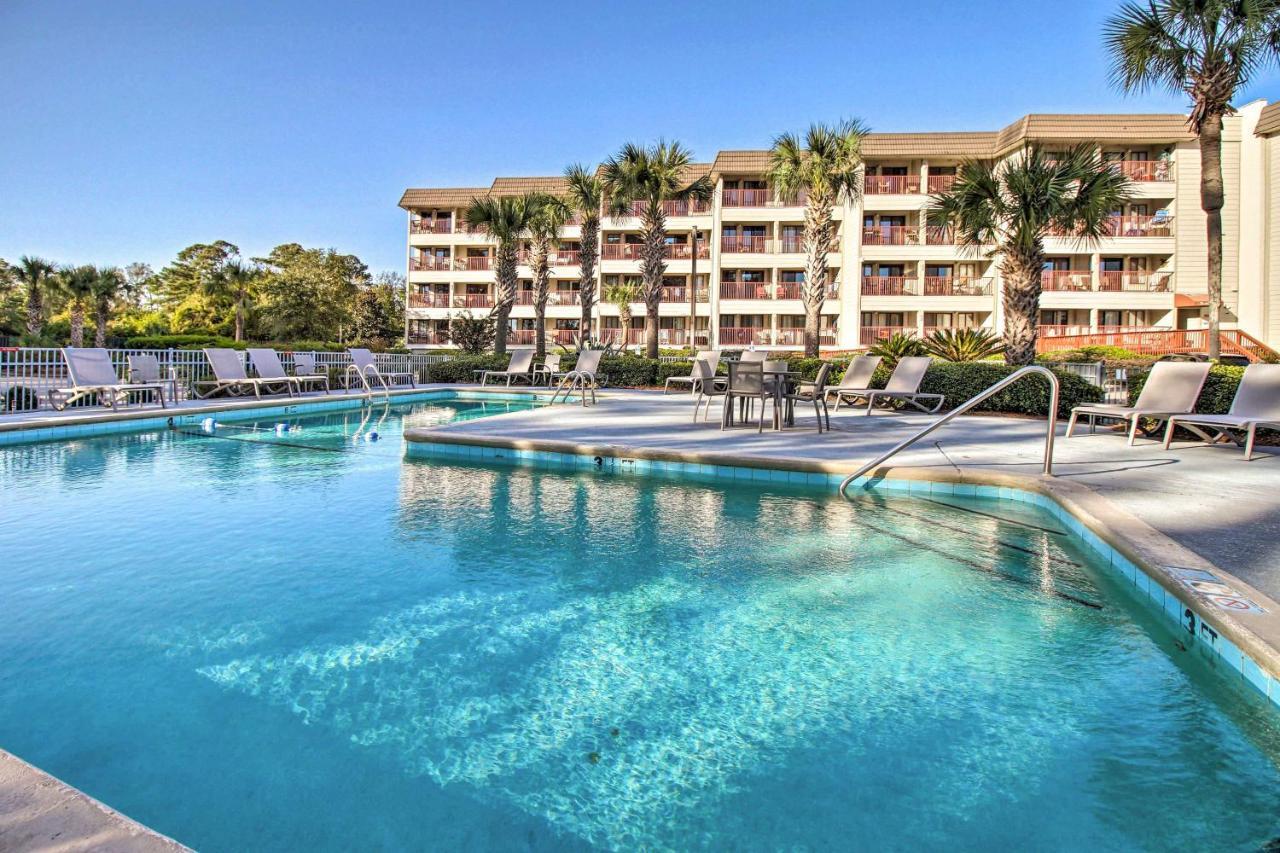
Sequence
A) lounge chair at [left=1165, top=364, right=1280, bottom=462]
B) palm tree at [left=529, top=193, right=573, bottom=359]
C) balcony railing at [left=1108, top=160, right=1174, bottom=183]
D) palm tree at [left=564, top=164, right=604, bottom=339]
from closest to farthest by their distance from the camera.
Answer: lounge chair at [left=1165, top=364, right=1280, bottom=462]
palm tree at [left=564, top=164, right=604, bottom=339]
palm tree at [left=529, top=193, right=573, bottom=359]
balcony railing at [left=1108, top=160, right=1174, bottom=183]

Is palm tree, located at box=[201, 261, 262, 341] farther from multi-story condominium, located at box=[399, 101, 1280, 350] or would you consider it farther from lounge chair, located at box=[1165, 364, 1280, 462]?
lounge chair, located at box=[1165, 364, 1280, 462]

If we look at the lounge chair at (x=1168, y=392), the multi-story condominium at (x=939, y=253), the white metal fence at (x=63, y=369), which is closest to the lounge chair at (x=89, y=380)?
the white metal fence at (x=63, y=369)

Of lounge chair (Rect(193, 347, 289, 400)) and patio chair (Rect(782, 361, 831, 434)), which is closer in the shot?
patio chair (Rect(782, 361, 831, 434))

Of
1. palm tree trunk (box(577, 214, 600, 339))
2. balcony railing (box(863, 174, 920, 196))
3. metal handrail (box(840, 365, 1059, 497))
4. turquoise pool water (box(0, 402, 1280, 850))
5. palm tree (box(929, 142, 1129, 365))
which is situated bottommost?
turquoise pool water (box(0, 402, 1280, 850))

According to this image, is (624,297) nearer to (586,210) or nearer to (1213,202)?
(586,210)

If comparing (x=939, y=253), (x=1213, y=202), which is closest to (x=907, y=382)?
(x=1213, y=202)

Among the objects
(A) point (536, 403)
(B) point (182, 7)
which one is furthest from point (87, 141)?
(A) point (536, 403)

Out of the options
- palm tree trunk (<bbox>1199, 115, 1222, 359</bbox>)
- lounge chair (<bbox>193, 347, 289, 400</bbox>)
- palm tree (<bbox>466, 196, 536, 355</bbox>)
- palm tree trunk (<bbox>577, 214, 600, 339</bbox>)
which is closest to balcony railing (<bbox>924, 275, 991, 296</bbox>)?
palm tree trunk (<bbox>577, 214, 600, 339</bbox>)

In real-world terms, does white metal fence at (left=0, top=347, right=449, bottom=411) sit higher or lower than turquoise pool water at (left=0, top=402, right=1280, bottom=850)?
higher

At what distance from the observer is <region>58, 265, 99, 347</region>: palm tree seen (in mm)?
36469

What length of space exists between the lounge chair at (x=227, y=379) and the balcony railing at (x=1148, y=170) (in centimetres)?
3576

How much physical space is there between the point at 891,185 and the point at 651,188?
16.6 metres

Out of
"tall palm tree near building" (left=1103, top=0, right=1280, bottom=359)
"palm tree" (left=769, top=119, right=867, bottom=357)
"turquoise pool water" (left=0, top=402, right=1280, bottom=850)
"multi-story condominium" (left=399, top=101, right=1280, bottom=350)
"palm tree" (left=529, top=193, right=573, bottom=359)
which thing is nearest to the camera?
"turquoise pool water" (left=0, top=402, right=1280, bottom=850)

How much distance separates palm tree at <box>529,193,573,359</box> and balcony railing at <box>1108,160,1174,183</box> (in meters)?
25.5
